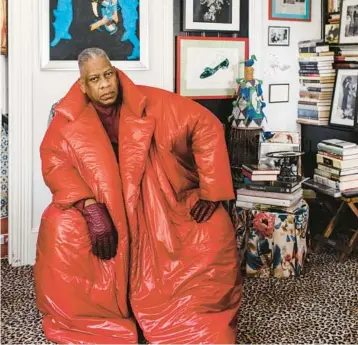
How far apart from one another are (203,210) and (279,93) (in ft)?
6.06

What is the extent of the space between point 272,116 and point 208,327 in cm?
229

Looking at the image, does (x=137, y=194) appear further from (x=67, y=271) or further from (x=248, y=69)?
(x=248, y=69)

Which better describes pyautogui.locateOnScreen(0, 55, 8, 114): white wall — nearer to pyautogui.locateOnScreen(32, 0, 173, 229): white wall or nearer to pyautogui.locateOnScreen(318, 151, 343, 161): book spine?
pyautogui.locateOnScreen(32, 0, 173, 229): white wall

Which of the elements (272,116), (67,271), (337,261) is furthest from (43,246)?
(272,116)

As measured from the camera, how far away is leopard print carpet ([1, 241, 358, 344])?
262 centimetres

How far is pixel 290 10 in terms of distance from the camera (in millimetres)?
4258

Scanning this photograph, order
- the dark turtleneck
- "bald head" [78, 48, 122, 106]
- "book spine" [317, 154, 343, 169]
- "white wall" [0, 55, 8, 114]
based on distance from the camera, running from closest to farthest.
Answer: "bald head" [78, 48, 122, 106] < the dark turtleneck < "white wall" [0, 55, 8, 114] < "book spine" [317, 154, 343, 169]

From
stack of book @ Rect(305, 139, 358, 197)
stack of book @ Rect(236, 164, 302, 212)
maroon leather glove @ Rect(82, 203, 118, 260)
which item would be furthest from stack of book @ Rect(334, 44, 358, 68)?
maroon leather glove @ Rect(82, 203, 118, 260)

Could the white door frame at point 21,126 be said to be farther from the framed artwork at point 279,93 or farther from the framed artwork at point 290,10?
the framed artwork at point 279,93

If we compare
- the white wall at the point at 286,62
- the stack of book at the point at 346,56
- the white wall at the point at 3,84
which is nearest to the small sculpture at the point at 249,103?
the white wall at the point at 286,62

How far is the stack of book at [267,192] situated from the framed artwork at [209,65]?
78cm

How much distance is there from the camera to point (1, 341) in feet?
8.41

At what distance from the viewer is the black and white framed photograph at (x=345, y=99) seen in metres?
4.02

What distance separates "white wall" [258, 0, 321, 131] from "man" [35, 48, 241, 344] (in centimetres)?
149
